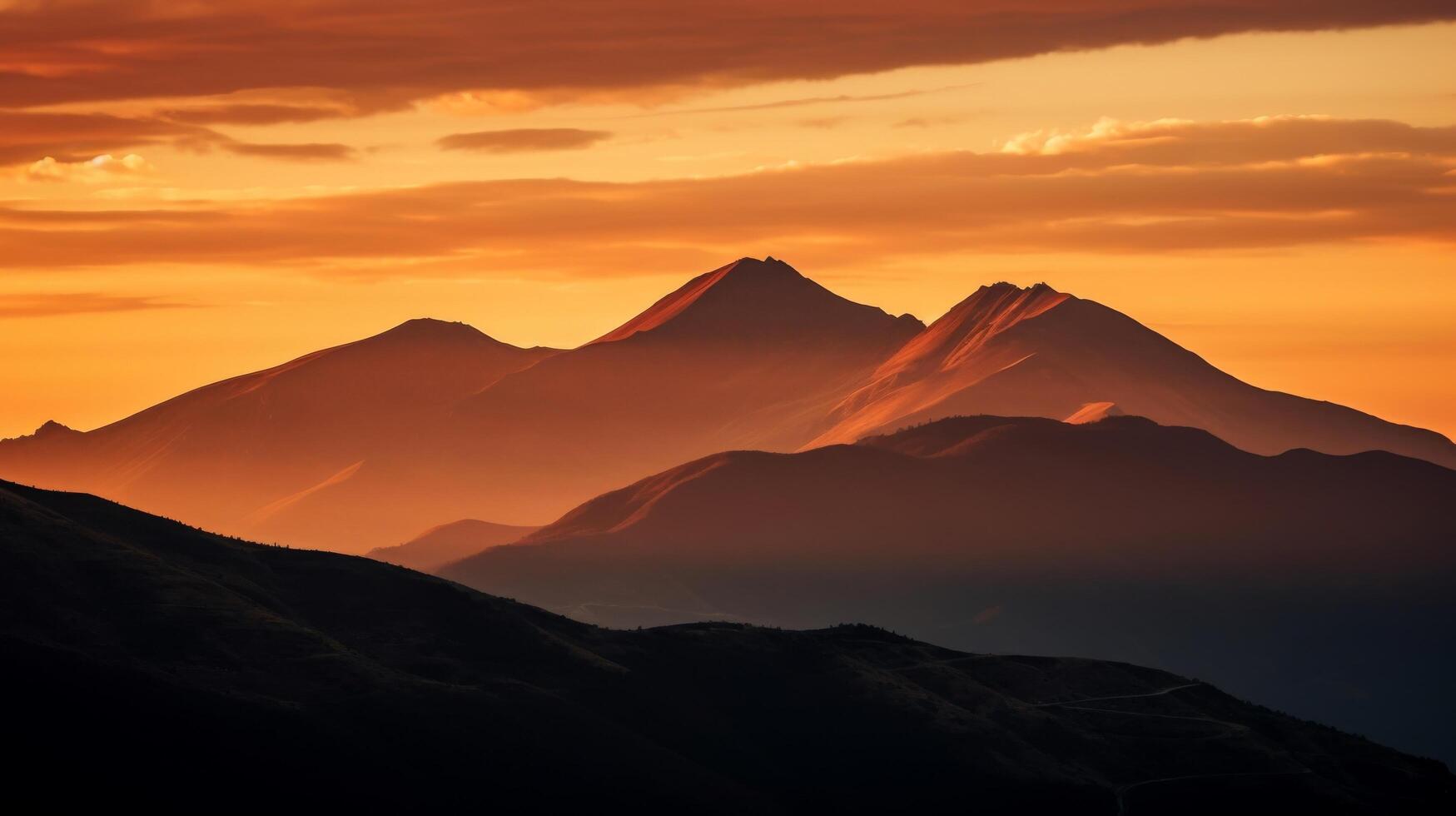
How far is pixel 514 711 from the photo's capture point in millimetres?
137250

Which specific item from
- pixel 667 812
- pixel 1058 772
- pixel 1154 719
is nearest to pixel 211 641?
pixel 667 812

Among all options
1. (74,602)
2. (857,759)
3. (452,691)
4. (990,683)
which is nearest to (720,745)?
(857,759)

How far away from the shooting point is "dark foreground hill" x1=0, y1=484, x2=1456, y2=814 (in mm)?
120875

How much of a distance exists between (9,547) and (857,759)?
56.4 meters

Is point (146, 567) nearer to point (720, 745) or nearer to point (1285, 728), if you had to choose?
point (720, 745)

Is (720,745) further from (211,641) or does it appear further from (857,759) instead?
(211,641)

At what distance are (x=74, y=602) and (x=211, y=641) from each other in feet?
29.2

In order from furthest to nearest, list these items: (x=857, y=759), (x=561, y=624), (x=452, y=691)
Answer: (x=561, y=624) < (x=857, y=759) < (x=452, y=691)

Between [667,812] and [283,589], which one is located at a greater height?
[283,589]

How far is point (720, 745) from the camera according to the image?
145 metres

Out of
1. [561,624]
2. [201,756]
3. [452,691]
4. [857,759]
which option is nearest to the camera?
[201,756]

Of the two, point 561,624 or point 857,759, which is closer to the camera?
point 857,759

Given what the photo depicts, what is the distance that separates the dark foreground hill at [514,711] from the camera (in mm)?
120875

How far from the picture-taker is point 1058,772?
146 m
